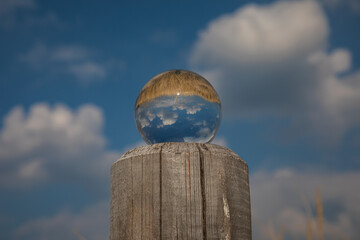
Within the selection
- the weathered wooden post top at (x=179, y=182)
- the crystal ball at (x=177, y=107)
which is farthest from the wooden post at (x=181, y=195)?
the crystal ball at (x=177, y=107)

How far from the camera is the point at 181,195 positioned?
202cm

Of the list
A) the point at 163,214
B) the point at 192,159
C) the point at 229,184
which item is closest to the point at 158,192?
the point at 163,214

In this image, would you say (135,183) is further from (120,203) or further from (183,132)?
(183,132)

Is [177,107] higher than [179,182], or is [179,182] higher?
[177,107]

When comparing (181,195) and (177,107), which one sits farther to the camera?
(177,107)

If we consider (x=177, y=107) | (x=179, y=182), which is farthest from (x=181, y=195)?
(x=177, y=107)

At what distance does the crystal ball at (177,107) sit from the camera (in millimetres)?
2328

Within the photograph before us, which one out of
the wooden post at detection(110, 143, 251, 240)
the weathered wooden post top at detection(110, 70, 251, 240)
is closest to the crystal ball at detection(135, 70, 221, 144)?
the weathered wooden post top at detection(110, 70, 251, 240)

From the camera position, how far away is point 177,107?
2320 millimetres

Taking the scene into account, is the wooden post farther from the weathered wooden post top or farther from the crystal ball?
the crystal ball

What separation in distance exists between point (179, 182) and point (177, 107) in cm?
49

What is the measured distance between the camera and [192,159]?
6.81 feet

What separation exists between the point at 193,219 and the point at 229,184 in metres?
0.28

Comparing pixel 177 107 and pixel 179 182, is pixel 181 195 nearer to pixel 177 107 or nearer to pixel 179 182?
pixel 179 182
